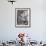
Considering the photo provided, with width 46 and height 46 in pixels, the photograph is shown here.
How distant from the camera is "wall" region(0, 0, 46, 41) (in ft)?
17.6

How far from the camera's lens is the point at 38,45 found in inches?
150

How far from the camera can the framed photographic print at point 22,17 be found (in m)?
5.39

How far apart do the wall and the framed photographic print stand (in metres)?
0.12

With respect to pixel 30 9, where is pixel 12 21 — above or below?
below

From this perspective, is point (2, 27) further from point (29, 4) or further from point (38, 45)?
point (38, 45)

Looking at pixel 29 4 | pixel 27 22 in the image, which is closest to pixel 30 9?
pixel 29 4

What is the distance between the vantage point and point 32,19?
5.38 meters

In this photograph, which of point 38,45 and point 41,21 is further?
point 41,21

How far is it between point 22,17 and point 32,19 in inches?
16.3

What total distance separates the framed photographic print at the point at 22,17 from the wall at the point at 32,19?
0.12 m

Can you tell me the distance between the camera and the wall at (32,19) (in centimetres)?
538

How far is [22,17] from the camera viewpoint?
17.9 feet

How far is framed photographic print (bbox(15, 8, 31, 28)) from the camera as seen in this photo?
5395mm

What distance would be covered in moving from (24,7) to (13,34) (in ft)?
3.83
